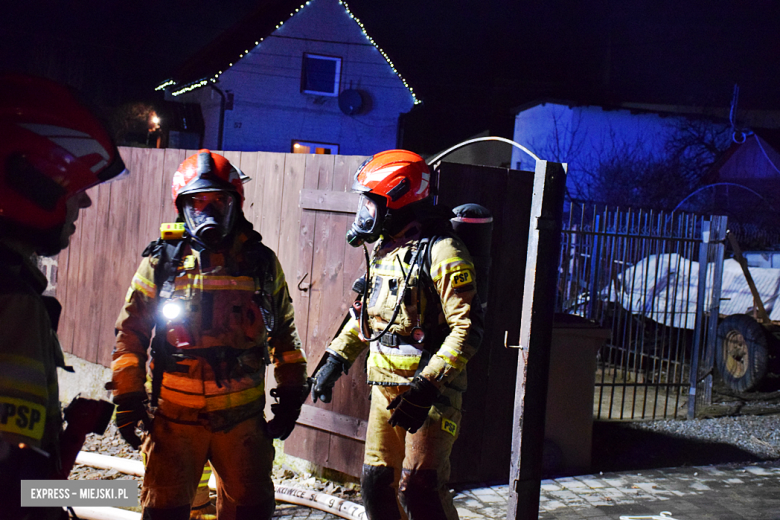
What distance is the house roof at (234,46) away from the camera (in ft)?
64.7

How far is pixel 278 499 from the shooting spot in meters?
4.50

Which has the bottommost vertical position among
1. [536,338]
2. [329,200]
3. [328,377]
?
[328,377]

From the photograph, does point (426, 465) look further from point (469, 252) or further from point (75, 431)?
point (75, 431)

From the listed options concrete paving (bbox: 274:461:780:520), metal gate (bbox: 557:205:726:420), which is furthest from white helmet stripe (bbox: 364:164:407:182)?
metal gate (bbox: 557:205:726:420)

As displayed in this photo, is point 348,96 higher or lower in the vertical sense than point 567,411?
higher

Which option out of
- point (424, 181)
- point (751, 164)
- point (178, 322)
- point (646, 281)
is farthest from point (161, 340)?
point (751, 164)

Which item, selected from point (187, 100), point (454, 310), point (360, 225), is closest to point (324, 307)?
point (360, 225)

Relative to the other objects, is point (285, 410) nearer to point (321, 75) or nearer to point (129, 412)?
point (129, 412)

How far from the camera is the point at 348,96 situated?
20.2 metres

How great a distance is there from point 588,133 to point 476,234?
790 inches

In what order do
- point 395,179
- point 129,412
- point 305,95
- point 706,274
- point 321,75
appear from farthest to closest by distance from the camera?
1. point 321,75
2. point 305,95
3. point 706,274
4. point 395,179
5. point 129,412

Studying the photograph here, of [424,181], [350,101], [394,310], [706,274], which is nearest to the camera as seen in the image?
[394,310]

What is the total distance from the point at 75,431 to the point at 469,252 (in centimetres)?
227

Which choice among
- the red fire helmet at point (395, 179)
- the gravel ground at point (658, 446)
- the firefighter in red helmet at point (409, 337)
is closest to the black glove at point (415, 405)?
the firefighter in red helmet at point (409, 337)
